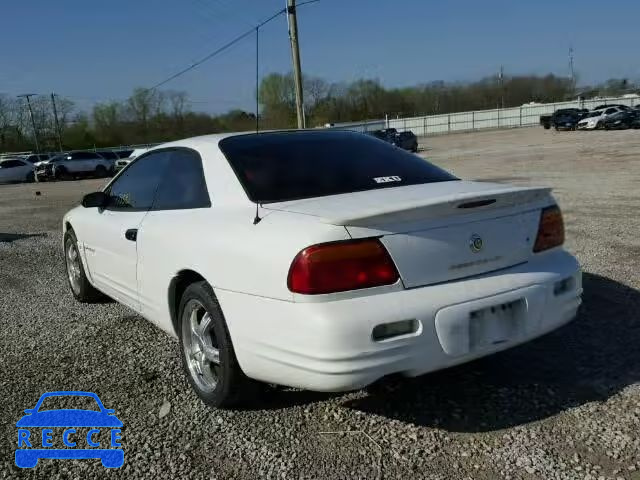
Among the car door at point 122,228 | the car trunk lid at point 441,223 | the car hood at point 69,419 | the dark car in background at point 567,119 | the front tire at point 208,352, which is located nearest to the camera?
the car trunk lid at point 441,223

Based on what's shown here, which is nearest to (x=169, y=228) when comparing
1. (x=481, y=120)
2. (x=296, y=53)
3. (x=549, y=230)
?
(x=549, y=230)

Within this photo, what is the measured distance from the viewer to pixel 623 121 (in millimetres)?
39312

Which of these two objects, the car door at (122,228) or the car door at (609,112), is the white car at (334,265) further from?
the car door at (609,112)

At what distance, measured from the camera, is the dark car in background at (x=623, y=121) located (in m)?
39.3

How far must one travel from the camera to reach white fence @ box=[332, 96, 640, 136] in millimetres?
67375

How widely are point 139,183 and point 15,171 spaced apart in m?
32.6

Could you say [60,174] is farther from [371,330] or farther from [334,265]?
[371,330]

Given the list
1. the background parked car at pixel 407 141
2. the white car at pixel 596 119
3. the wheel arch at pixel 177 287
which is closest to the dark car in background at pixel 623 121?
the white car at pixel 596 119

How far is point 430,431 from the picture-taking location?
2.78 metres

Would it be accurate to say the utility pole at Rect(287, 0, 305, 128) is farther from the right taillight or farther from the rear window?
the right taillight

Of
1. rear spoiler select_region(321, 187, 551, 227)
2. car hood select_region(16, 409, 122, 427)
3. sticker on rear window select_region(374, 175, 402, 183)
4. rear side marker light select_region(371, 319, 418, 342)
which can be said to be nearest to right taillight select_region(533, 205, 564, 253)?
rear spoiler select_region(321, 187, 551, 227)

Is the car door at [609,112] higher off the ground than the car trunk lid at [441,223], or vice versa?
the car trunk lid at [441,223]

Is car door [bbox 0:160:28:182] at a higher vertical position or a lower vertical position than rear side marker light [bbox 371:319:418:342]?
lower

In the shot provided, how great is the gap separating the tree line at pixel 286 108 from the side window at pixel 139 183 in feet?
69.8
